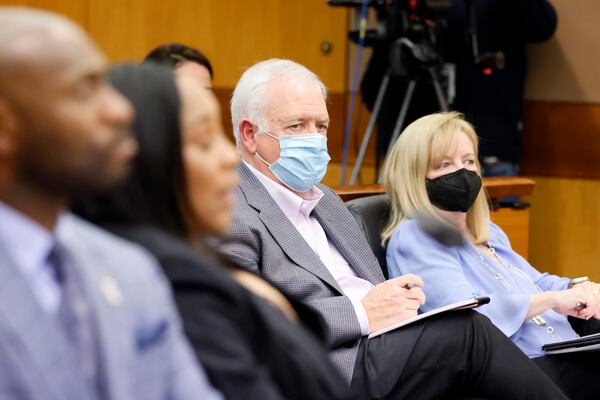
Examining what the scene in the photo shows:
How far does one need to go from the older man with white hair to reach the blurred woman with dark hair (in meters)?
0.65

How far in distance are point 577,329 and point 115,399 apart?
6.20 ft

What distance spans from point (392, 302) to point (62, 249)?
130 cm

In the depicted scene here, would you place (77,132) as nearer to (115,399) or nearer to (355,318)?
(115,399)

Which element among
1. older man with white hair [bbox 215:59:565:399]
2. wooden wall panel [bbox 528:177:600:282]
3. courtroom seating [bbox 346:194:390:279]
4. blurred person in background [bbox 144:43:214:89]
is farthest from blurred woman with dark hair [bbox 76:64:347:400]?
wooden wall panel [bbox 528:177:600:282]

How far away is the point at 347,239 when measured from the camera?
95.2 inches

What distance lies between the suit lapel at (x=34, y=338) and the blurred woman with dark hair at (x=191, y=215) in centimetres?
26

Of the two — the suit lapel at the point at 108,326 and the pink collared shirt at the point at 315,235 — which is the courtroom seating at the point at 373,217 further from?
the suit lapel at the point at 108,326

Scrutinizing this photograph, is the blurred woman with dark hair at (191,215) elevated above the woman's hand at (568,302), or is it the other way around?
the blurred woman with dark hair at (191,215)

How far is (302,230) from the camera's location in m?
2.37

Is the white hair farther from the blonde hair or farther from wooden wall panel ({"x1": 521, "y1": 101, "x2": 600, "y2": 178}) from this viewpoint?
wooden wall panel ({"x1": 521, "y1": 101, "x2": 600, "y2": 178})

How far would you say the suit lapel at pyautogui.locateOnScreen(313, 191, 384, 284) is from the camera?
2.39 metres

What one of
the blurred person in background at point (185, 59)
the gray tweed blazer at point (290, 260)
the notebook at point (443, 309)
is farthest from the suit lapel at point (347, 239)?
the blurred person in background at point (185, 59)

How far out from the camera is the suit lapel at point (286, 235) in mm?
2221

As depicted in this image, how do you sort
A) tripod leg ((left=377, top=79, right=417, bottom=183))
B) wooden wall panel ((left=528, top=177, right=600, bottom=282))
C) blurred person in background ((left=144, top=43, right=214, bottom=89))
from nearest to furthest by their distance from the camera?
blurred person in background ((left=144, top=43, right=214, bottom=89)) → tripod leg ((left=377, top=79, right=417, bottom=183)) → wooden wall panel ((left=528, top=177, right=600, bottom=282))
